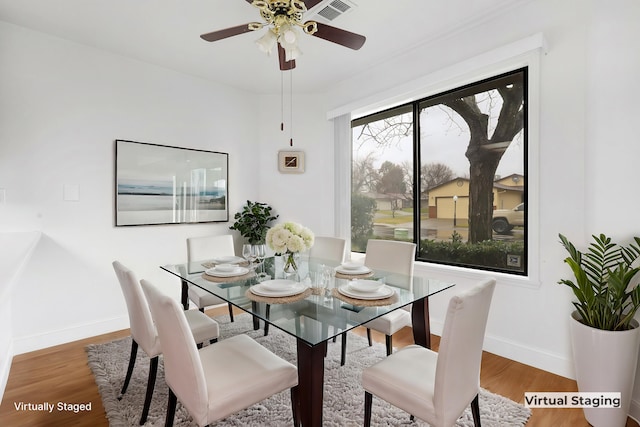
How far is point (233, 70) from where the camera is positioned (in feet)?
11.3

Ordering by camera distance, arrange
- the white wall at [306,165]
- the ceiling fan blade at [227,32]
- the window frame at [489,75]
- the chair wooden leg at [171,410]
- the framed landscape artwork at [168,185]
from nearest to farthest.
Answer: the chair wooden leg at [171,410]
the ceiling fan blade at [227,32]
the window frame at [489,75]
the framed landscape artwork at [168,185]
the white wall at [306,165]

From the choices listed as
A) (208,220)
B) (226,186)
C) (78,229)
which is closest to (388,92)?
(226,186)

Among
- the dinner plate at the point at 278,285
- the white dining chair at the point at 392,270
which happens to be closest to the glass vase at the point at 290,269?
the dinner plate at the point at 278,285

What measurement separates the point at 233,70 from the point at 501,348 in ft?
12.1

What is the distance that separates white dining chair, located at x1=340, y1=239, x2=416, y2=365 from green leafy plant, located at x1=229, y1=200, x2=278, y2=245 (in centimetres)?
163

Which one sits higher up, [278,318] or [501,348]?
[278,318]

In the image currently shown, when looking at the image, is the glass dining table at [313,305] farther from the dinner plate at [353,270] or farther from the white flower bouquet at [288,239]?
the white flower bouquet at [288,239]

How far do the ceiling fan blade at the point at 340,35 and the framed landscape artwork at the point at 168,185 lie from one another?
2.19 meters

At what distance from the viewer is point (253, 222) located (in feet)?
12.6

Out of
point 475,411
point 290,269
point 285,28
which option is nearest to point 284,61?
point 285,28

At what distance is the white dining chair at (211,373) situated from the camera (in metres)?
1.22

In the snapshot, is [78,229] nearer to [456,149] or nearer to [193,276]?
[193,276]

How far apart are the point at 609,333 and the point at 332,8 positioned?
262 cm

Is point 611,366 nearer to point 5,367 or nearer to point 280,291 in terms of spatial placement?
point 280,291
